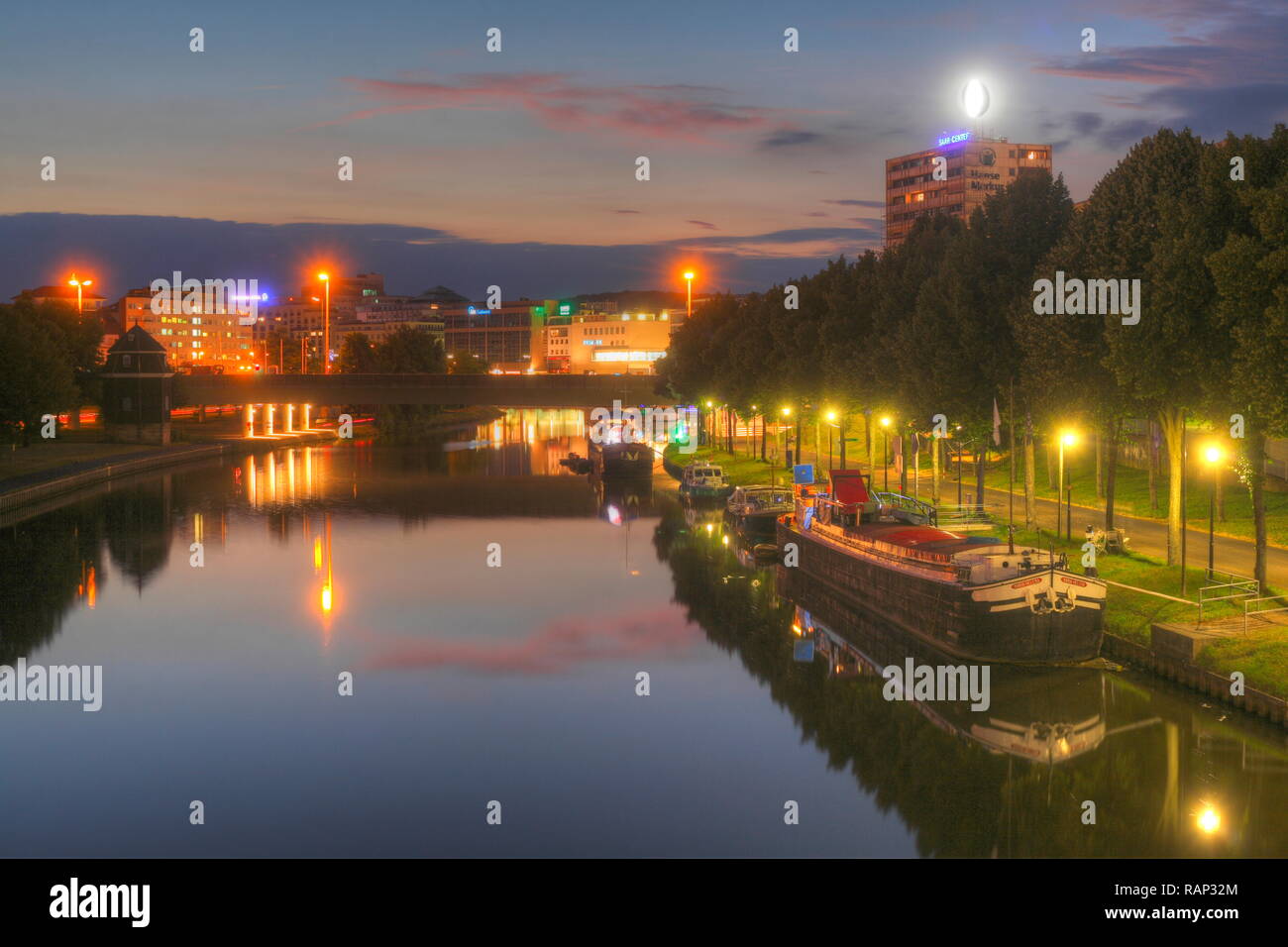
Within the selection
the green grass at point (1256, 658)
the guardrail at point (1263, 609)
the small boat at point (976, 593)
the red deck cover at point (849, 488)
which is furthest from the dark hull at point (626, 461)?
the green grass at point (1256, 658)

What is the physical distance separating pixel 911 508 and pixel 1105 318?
1583 cm

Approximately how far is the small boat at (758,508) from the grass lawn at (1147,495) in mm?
12628

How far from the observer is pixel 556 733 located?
34625mm

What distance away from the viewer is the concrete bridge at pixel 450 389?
132 metres

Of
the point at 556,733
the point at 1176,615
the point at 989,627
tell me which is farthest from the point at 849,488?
the point at 556,733

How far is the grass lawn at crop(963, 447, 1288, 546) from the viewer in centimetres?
5241

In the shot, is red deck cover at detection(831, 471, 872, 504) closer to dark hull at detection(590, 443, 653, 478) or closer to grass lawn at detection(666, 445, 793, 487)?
grass lawn at detection(666, 445, 793, 487)

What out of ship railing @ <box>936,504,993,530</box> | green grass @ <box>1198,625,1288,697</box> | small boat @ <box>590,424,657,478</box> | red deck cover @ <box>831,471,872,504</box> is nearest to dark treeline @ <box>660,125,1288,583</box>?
ship railing @ <box>936,504,993,530</box>

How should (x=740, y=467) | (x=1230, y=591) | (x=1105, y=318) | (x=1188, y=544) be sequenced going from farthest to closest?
(x=740, y=467)
(x=1188, y=544)
(x=1105, y=318)
(x=1230, y=591)

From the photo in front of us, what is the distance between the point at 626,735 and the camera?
3444cm

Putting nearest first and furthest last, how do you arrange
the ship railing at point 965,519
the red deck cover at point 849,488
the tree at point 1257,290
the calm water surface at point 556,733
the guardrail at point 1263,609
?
the calm water surface at point 556,733 → the tree at point 1257,290 → the guardrail at point 1263,609 → the red deck cover at point 849,488 → the ship railing at point 965,519

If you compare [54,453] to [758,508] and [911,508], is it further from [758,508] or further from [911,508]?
[911,508]

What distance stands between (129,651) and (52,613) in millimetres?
7979

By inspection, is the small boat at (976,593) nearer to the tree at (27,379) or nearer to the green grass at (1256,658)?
the green grass at (1256,658)
